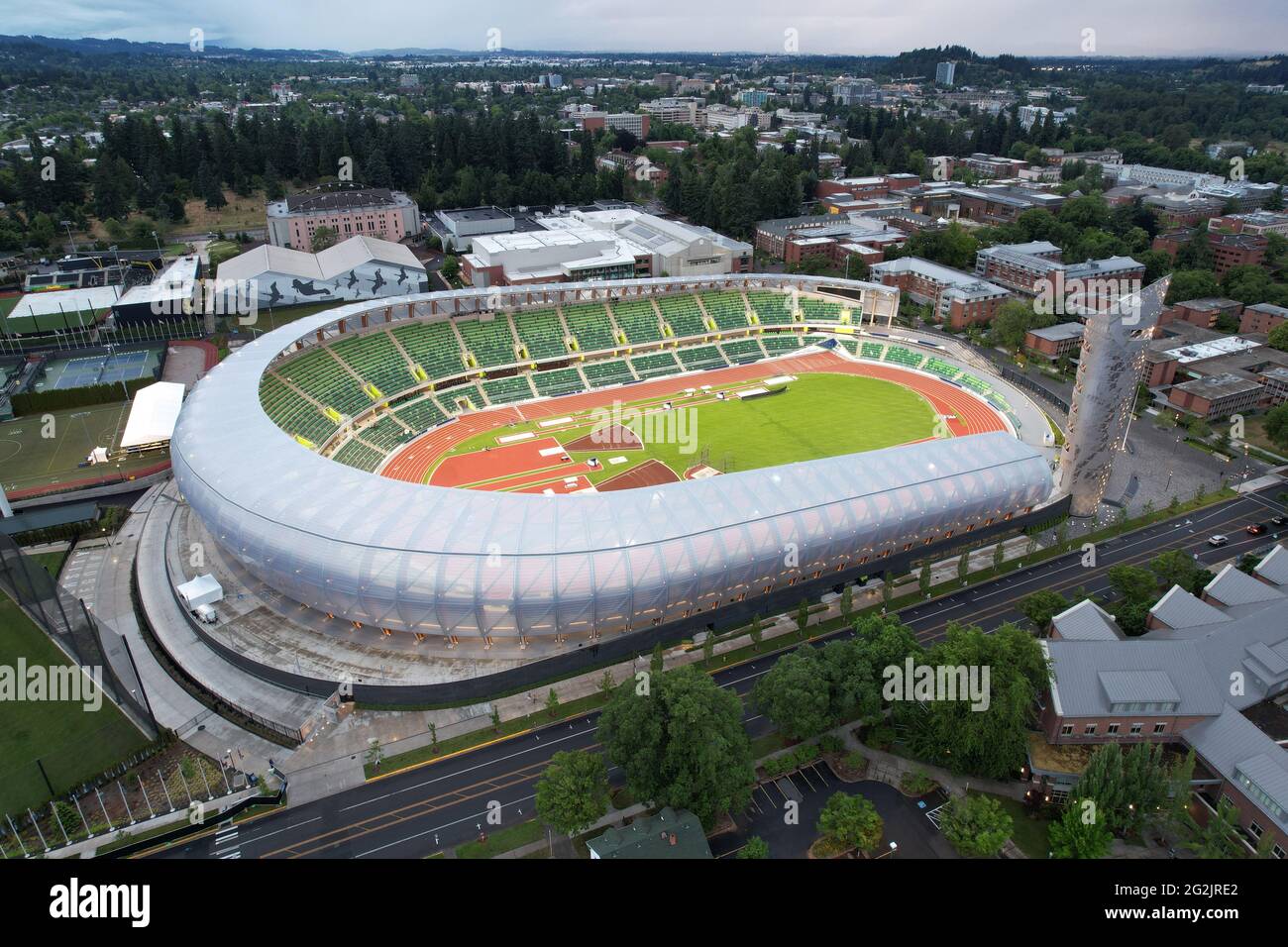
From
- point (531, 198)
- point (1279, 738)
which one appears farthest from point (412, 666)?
point (531, 198)

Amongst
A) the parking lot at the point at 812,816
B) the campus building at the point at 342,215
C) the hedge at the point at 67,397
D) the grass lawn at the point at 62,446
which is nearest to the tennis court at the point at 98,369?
the hedge at the point at 67,397

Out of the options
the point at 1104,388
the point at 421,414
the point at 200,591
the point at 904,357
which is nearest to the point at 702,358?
the point at 904,357

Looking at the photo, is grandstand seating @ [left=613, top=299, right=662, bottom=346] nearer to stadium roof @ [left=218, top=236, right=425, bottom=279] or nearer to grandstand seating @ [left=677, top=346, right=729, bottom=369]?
grandstand seating @ [left=677, top=346, right=729, bottom=369]

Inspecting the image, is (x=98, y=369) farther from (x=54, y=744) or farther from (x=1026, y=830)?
(x=1026, y=830)

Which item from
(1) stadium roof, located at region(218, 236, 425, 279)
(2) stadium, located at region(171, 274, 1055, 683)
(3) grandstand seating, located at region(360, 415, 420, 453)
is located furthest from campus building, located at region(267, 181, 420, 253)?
(3) grandstand seating, located at region(360, 415, 420, 453)

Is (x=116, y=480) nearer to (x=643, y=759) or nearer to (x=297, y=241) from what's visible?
(x=643, y=759)

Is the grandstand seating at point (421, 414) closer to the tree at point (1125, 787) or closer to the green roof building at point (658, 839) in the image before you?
the green roof building at point (658, 839)
